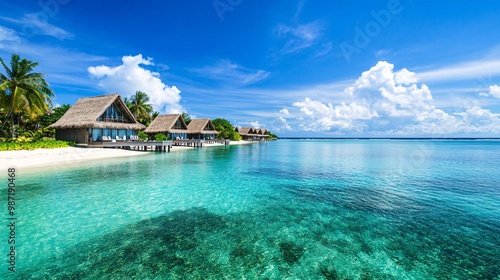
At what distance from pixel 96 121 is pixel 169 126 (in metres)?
13.2

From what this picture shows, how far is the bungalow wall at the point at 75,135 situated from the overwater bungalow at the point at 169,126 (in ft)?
40.8

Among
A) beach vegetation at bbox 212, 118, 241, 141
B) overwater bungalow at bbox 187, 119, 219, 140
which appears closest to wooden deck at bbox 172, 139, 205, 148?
overwater bungalow at bbox 187, 119, 219, 140

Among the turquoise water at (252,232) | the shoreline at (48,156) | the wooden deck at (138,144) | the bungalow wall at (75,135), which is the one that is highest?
the bungalow wall at (75,135)

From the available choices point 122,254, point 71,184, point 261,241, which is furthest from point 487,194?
point 71,184

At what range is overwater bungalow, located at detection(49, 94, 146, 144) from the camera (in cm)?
2327

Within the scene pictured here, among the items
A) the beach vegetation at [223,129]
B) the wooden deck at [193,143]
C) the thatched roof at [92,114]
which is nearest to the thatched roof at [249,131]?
the beach vegetation at [223,129]

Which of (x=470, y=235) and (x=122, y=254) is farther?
(x=470, y=235)

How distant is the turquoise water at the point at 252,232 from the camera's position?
3.99m

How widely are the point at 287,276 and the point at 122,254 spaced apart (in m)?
3.12

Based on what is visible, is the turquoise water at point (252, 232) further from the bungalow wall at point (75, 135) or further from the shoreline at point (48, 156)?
the bungalow wall at point (75, 135)

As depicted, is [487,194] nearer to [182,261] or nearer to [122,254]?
[182,261]

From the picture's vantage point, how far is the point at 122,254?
442 centimetres

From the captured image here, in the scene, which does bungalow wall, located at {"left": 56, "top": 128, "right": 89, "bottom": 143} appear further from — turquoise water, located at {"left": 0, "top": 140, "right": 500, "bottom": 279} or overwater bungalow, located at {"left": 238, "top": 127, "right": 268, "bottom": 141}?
overwater bungalow, located at {"left": 238, "top": 127, "right": 268, "bottom": 141}

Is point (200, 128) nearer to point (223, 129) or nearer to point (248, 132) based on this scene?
point (223, 129)
